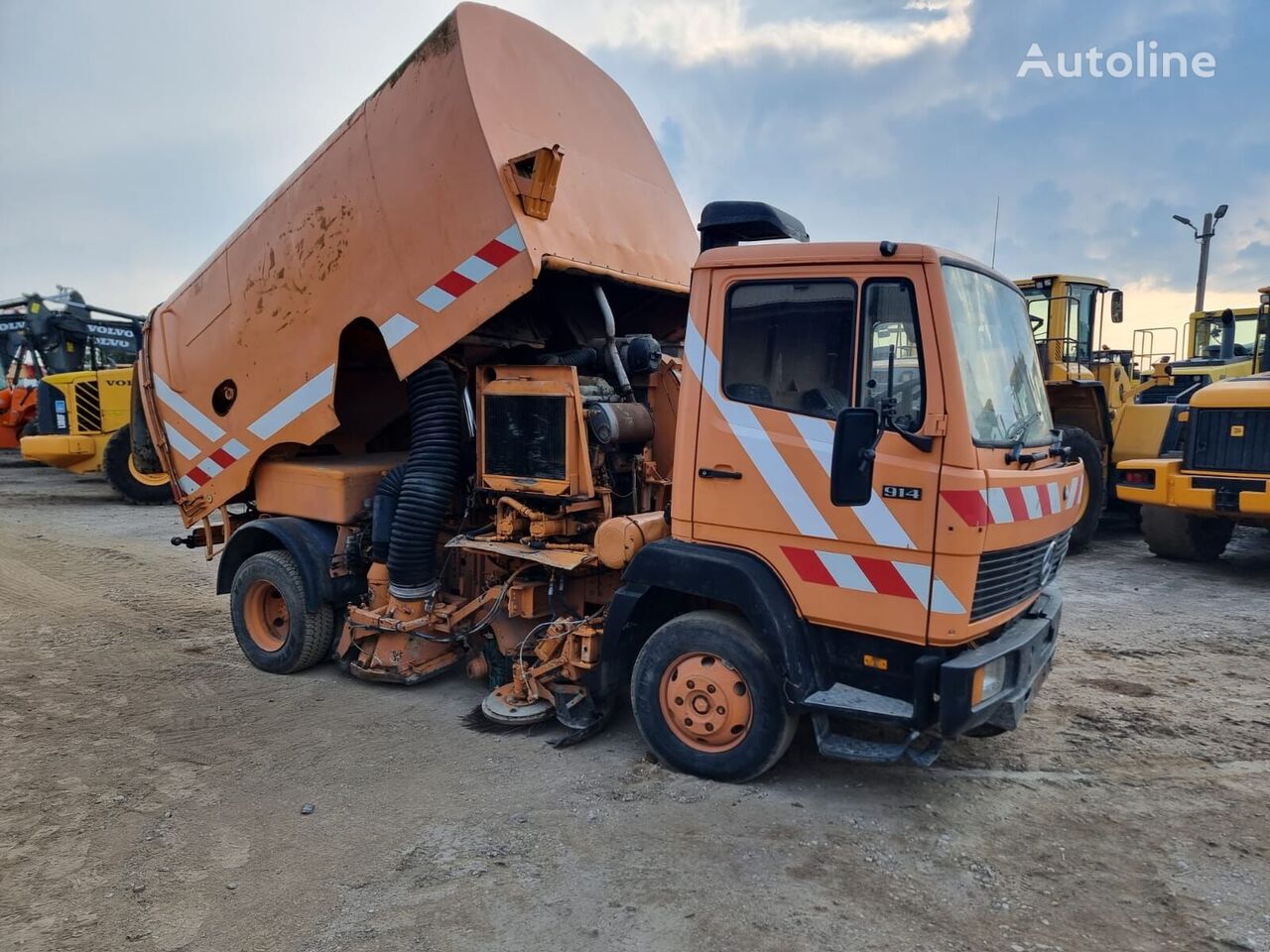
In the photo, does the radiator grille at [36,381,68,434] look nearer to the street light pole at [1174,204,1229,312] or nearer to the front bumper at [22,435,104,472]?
the front bumper at [22,435,104,472]

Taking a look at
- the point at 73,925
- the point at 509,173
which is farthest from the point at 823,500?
the point at 73,925

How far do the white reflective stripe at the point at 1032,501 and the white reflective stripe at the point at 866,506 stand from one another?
22.8 inches

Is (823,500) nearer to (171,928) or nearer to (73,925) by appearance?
(171,928)

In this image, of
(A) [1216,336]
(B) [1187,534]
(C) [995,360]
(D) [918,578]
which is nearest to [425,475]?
(D) [918,578]

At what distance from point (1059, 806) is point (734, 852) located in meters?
1.51

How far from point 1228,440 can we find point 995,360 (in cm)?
583

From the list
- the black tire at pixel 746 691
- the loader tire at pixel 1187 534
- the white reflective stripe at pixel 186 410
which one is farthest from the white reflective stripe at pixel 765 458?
the loader tire at pixel 1187 534

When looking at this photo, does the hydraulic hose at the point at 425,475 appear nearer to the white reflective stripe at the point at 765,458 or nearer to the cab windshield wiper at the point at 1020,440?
the white reflective stripe at the point at 765,458

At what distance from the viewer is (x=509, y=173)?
4469mm

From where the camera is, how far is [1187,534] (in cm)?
890

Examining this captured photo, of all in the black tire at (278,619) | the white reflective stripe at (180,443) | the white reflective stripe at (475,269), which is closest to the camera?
the white reflective stripe at (475,269)

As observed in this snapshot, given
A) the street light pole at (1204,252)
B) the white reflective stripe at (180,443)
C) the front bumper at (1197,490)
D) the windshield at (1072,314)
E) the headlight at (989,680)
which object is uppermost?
the street light pole at (1204,252)

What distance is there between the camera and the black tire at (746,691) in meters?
3.85

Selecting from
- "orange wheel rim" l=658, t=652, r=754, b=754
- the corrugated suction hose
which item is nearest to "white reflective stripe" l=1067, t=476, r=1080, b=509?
"orange wheel rim" l=658, t=652, r=754, b=754
